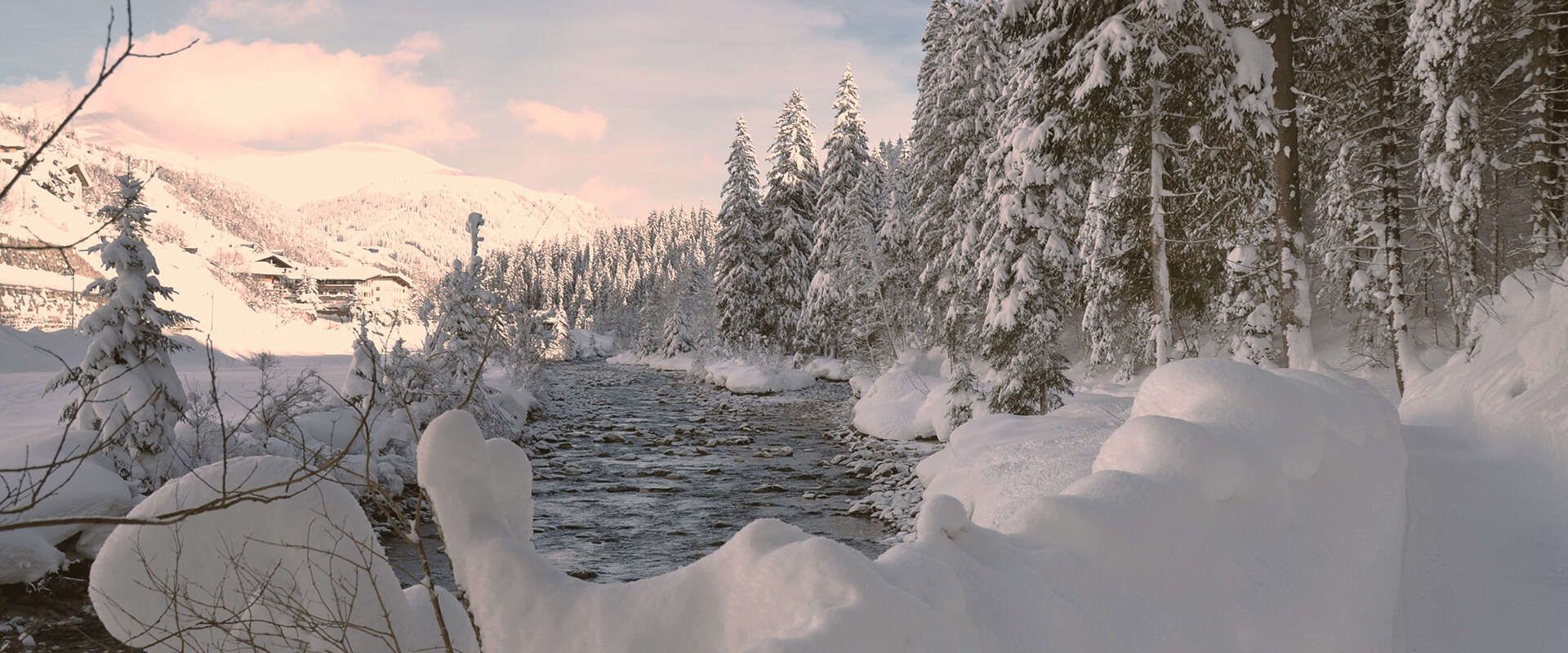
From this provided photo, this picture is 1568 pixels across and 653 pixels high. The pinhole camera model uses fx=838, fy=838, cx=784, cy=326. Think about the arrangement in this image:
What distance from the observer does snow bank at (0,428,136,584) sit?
9.32 meters

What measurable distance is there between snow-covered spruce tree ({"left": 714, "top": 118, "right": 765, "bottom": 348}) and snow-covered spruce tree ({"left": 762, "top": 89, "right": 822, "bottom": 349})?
498 millimetres

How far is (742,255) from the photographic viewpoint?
41219mm

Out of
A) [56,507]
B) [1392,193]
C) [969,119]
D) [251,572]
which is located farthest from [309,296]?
[251,572]

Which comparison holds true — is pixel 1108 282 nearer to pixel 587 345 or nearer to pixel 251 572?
pixel 251 572

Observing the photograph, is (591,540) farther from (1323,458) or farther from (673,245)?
(673,245)

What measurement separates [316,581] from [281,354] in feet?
152

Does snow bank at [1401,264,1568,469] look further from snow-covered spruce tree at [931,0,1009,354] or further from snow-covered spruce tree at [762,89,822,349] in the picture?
snow-covered spruce tree at [762,89,822,349]

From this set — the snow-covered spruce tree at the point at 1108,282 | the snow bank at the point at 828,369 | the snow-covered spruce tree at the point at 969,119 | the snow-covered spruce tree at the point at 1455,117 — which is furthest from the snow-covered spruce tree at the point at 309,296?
the snow-covered spruce tree at the point at 1455,117

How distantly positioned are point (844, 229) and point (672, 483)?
65.2 feet

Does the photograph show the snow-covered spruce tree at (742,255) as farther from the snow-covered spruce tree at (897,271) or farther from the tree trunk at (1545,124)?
the tree trunk at (1545,124)

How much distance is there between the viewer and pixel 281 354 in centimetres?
4322

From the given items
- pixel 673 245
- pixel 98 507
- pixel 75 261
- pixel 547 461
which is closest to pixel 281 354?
pixel 75 261

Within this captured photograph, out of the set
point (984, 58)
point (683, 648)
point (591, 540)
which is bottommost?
point (591, 540)

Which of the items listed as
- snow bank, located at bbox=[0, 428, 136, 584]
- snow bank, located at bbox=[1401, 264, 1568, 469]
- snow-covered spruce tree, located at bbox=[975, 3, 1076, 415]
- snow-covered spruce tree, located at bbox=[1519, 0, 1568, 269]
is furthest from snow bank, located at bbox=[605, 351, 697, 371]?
→ snow bank, located at bbox=[1401, 264, 1568, 469]
